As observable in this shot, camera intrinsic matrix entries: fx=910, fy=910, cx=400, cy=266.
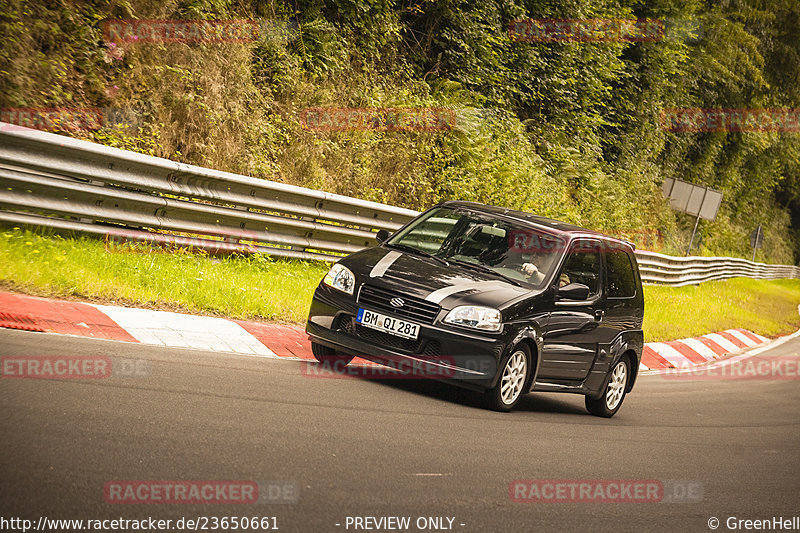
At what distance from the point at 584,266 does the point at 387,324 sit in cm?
244

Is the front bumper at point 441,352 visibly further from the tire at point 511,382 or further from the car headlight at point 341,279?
the car headlight at point 341,279

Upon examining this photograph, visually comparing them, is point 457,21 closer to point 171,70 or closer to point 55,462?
point 171,70

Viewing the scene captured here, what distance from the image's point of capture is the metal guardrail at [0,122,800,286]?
848 cm

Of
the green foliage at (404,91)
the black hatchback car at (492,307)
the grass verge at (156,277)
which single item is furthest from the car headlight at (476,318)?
the green foliage at (404,91)

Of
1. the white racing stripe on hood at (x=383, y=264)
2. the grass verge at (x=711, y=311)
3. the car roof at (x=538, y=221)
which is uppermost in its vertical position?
the car roof at (x=538, y=221)

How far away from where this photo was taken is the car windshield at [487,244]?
8.16 m

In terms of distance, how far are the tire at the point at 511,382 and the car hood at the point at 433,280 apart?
0.46 m

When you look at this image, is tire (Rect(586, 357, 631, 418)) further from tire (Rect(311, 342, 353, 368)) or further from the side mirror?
tire (Rect(311, 342, 353, 368))

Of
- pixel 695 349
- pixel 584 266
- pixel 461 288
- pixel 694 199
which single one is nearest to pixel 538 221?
pixel 584 266

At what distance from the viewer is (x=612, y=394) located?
926 cm

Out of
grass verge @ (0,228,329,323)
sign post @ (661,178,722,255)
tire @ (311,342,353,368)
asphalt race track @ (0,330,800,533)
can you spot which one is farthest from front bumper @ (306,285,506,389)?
sign post @ (661,178,722,255)

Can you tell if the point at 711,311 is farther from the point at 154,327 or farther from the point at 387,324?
the point at 154,327

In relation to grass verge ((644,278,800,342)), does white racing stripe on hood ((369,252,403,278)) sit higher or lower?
higher

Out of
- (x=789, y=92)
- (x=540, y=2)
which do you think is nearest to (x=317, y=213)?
(x=540, y=2)
